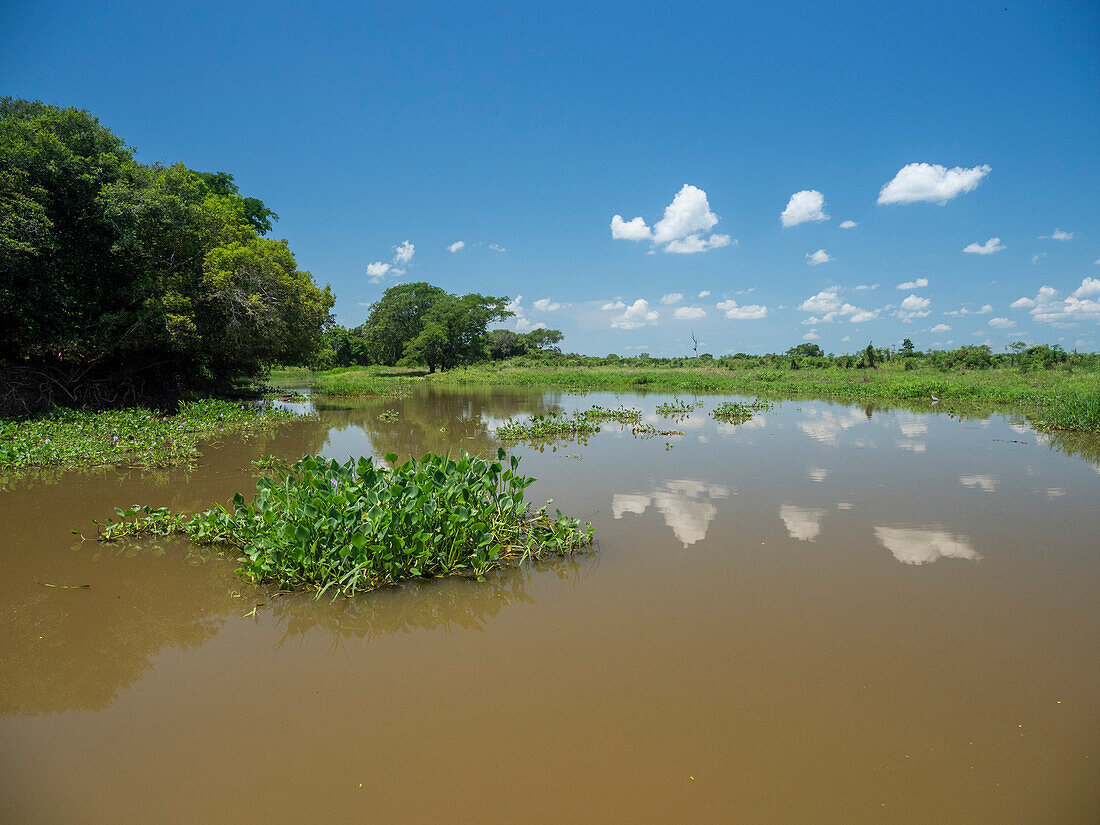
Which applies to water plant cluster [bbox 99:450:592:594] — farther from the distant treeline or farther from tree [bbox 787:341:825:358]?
tree [bbox 787:341:825:358]

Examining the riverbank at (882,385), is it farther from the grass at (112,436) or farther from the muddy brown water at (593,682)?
the muddy brown water at (593,682)

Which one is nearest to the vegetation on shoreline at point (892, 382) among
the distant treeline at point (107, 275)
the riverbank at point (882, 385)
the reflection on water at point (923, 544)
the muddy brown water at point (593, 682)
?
the riverbank at point (882, 385)

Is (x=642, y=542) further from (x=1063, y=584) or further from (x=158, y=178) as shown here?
(x=158, y=178)

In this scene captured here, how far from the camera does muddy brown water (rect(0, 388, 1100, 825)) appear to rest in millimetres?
2510

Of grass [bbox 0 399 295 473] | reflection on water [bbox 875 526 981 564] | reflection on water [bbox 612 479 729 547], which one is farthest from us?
grass [bbox 0 399 295 473]

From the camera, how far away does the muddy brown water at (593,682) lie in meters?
2.51

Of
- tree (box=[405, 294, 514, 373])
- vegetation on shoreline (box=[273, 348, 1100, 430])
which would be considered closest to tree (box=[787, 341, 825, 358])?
vegetation on shoreline (box=[273, 348, 1100, 430])

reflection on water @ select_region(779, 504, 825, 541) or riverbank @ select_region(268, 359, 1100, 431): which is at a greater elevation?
riverbank @ select_region(268, 359, 1100, 431)

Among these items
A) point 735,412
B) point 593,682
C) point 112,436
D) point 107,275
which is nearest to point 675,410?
point 735,412

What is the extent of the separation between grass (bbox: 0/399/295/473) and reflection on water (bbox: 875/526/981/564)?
34.9 ft

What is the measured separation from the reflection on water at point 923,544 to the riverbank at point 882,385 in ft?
40.1

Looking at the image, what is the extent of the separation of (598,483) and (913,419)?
1422cm

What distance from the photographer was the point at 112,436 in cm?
1046

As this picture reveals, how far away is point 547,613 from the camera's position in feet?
13.8
